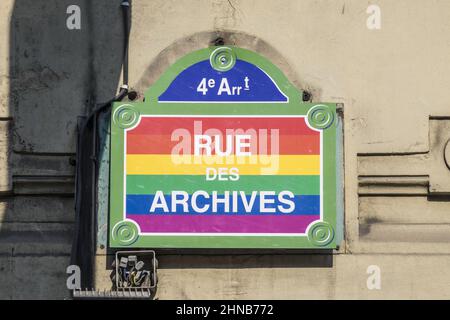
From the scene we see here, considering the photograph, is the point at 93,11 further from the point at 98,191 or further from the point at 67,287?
the point at 67,287

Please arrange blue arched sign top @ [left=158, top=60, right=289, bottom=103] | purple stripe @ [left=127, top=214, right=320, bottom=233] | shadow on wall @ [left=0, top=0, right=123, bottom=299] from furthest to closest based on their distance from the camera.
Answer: shadow on wall @ [left=0, top=0, right=123, bottom=299]
blue arched sign top @ [left=158, top=60, right=289, bottom=103]
purple stripe @ [left=127, top=214, right=320, bottom=233]

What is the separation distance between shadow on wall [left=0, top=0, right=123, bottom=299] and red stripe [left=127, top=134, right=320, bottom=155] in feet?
1.88

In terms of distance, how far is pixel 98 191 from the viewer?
378 inches

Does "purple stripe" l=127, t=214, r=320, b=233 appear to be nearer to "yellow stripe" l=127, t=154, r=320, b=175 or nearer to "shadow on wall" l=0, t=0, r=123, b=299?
"yellow stripe" l=127, t=154, r=320, b=175

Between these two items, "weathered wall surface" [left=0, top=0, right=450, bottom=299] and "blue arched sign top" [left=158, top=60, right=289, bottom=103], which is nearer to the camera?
"blue arched sign top" [left=158, top=60, right=289, bottom=103]

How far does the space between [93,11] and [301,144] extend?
2364 millimetres

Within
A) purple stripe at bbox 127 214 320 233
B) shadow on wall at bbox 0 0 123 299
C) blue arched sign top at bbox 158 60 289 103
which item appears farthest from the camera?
shadow on wall at bbox 0 0 123 299

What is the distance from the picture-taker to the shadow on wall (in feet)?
31.8

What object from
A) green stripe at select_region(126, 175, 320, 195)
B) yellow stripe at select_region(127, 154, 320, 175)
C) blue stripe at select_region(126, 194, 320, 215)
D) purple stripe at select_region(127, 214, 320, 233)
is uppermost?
yellow stripe at select_region(127, 154, 320, 175)

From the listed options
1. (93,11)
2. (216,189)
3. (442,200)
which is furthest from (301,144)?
(93,11)

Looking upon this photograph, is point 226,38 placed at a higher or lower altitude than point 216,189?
higher

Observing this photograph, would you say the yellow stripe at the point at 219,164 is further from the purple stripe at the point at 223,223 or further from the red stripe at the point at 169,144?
the purple stripe at the point at 223,223

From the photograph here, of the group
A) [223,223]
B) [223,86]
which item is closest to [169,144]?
[223,86]

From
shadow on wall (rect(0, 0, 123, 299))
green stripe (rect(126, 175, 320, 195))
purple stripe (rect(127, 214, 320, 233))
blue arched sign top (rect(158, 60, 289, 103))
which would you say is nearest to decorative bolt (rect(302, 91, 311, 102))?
blue arched sign top (rect(158, 60, 289, 103))
